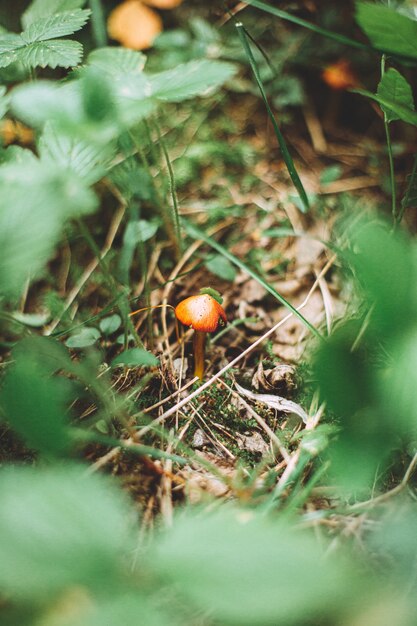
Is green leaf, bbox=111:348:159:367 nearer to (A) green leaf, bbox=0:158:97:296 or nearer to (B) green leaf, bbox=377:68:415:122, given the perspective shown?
(A) green leaf, bbox=0:158:97:296

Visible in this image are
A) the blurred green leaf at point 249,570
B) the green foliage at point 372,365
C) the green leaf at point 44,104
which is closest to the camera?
the blurred green leaf at point 249,570

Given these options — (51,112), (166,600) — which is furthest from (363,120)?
(166,600)

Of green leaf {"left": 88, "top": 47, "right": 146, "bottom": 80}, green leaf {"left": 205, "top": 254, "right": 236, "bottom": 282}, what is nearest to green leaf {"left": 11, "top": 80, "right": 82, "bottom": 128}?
green leaf {"left": 88, "top": 47, "right": 146, "bottom": 80}

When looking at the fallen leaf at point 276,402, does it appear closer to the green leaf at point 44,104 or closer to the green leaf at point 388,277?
the green leaf at point 388,277

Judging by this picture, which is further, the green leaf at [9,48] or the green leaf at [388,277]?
the green leaf at [9,48]

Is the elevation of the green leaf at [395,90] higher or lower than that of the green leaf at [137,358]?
higher

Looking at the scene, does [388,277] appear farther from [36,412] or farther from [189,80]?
[189,80]

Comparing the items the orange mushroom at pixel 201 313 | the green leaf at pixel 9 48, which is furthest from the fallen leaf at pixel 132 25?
the orange mushroom at pixel 201 313
